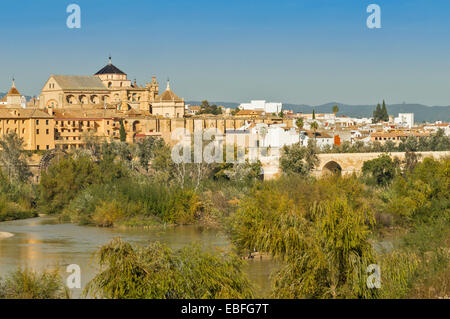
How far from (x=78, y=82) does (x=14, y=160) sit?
57.5 ft

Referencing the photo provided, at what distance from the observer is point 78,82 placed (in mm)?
53344

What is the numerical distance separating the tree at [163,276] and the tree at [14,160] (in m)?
23.9

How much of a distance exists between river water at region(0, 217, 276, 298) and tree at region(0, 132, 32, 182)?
8.15 m

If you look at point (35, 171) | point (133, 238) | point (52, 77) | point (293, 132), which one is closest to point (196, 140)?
point (35, 171)

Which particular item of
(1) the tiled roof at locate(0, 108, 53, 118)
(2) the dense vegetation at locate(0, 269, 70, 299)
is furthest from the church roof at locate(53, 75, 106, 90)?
(2) the dense vegetation at locate(0, 269, 70, 299)

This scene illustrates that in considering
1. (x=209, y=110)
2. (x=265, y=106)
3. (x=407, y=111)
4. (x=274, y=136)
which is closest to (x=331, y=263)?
(x=274, y=136)

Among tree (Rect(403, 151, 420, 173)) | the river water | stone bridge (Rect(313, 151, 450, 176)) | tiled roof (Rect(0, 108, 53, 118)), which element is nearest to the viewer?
the river water

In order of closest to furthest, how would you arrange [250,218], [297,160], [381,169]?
[250,218] < [381,169] < [297,160]

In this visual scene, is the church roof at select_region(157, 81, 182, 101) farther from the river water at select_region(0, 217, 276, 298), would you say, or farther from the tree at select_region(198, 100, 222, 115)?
the river water at select_region(0, 217, 276, 298)

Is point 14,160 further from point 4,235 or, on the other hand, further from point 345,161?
point 345,161

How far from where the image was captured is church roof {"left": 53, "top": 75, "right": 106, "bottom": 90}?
52.2 meters

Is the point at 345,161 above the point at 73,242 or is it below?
above

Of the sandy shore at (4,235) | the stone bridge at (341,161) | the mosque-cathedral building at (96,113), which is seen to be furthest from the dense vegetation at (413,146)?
the sandy shore at (4,235)

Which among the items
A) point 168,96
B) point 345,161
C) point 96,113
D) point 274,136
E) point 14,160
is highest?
point 168,96
